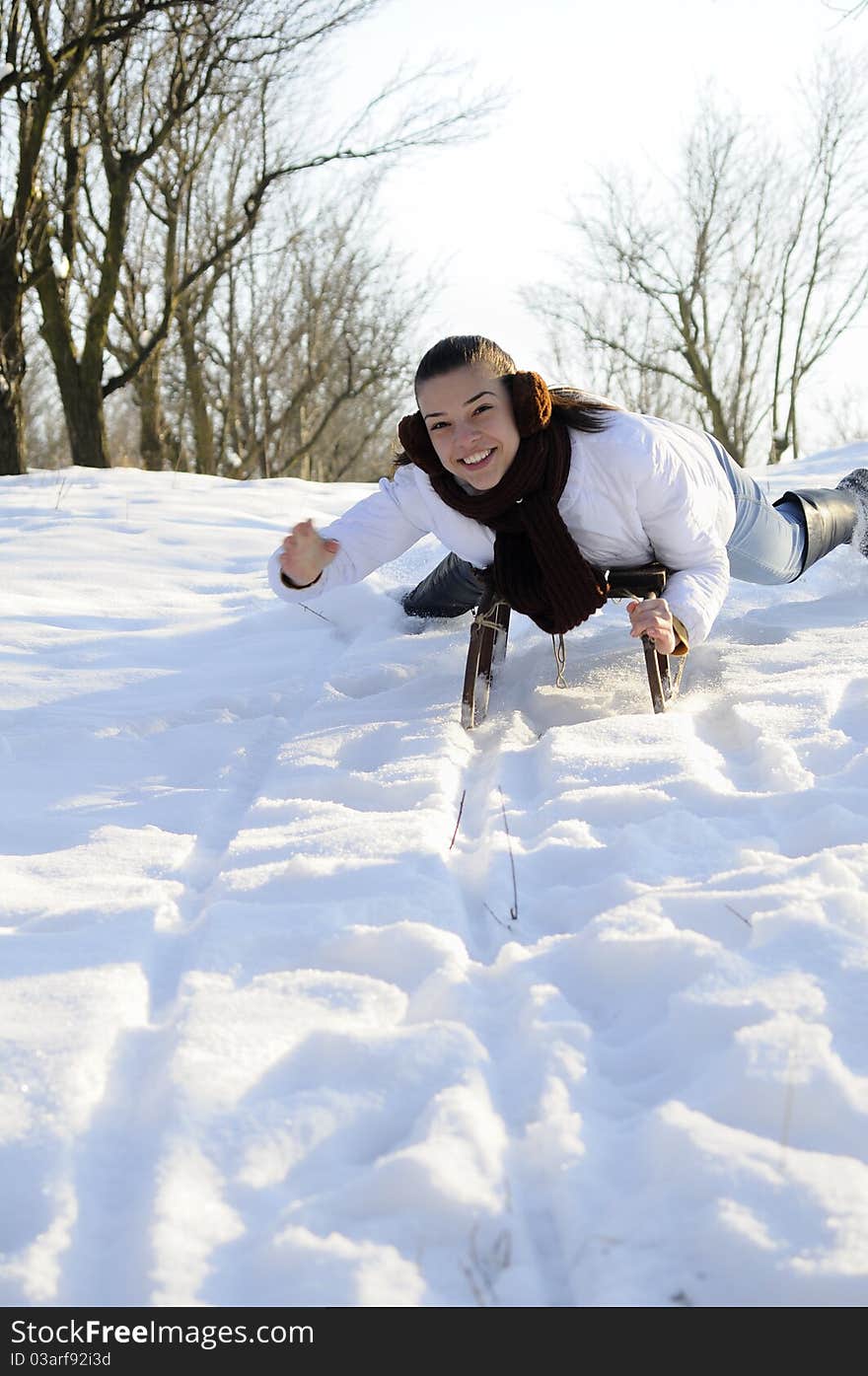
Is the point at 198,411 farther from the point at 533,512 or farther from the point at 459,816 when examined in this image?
the point at 459,816

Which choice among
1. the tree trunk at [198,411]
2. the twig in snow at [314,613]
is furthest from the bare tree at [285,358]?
Result: the twig in snow at [314,613]

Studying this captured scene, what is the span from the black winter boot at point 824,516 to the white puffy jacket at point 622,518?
694 millimetres

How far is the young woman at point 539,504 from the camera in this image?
2600 millimetres

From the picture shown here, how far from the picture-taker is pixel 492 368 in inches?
102

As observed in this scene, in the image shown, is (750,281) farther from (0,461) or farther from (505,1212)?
(505,1212)

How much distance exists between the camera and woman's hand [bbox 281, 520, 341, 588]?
290 centimetres

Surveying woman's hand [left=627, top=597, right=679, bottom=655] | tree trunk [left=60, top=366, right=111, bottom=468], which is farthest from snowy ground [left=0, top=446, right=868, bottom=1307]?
tree trunk [left=60, top=366, right=111, bottom=468]

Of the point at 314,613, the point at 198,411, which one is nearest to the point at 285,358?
the point at 198,411

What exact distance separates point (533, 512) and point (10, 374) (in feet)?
25.7

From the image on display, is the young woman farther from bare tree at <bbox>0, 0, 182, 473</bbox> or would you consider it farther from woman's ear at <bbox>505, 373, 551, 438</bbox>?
bare tree at <bbox>0, 0, 182, 473</bbox>

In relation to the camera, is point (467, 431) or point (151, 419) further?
point (151, 419)

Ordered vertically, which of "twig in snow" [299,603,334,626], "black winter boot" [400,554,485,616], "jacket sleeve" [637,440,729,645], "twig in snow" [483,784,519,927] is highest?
"jacket sleeve" [637,440,729,645]

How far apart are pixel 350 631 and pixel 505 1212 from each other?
2896mm

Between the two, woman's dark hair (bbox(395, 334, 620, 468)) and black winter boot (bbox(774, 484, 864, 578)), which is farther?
black winter boot (bbox(774, 484, 864, 578))
